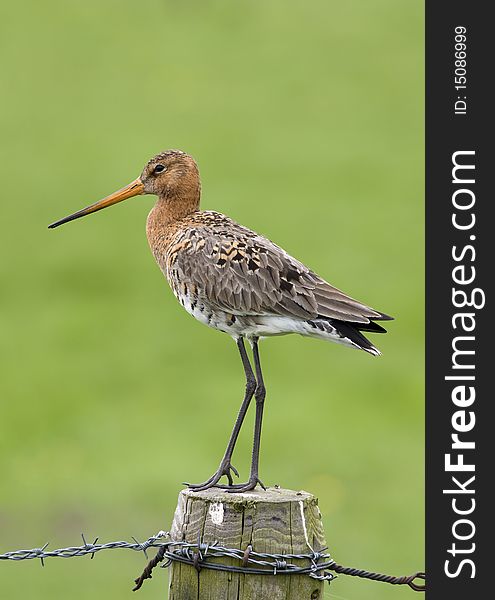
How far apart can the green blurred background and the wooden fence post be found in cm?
820

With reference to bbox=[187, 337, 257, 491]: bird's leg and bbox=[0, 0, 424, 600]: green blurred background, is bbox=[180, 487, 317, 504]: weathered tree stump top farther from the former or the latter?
bbox=[0, 0, 424, 600]: green blurred background

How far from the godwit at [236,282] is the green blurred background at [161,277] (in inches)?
271

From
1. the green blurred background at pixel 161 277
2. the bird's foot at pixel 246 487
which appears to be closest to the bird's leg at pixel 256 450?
the bird's foot at pixel 246 487

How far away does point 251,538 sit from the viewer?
5.23 m

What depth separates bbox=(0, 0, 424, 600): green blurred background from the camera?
1609 centimetres

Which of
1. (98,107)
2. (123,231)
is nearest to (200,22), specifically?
(98,107)

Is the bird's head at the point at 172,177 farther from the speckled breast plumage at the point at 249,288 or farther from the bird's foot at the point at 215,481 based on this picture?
the bird's foot at the point at 215,481

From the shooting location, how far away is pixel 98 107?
95.4ft

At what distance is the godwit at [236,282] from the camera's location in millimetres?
6480

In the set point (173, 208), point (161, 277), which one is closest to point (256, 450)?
point (173, 208)

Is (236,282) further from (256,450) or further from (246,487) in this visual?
(246,487)

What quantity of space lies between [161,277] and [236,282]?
16.2 meters

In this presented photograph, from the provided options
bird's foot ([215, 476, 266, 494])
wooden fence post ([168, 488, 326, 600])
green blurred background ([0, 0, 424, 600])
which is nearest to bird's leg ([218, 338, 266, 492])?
bird's foot ([215, 476, 266, 494])

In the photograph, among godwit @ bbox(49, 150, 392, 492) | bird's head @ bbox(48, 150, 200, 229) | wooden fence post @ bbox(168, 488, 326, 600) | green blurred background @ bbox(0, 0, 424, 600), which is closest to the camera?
wooden fence post @ bbox(168, 488, 326, 600)
